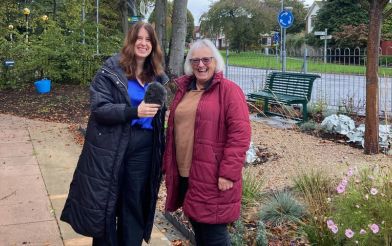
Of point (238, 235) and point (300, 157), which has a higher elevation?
point (300, 157)

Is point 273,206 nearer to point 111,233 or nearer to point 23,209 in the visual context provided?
point 111,233

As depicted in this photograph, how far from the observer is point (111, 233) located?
10.4 feet

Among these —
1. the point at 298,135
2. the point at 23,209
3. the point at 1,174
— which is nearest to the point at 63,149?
the point at 1,174

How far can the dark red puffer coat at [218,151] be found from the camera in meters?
2.80

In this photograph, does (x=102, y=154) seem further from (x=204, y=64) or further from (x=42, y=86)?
(x=42, y=86)

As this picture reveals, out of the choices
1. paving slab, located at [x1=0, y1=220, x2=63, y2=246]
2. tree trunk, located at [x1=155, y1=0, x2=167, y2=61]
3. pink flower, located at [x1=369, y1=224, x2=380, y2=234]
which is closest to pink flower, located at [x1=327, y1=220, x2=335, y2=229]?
pink flower, located at [x1=369, y1=224, x2=380, y2=234]

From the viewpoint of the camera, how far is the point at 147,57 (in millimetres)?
3215

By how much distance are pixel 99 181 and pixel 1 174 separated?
359 centimetres

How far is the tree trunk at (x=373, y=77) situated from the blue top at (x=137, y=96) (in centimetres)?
423

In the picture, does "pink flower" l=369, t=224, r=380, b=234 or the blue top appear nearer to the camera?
"pink flower" l=369, t=224, r=380, b=234

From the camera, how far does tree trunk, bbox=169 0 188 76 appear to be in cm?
1207

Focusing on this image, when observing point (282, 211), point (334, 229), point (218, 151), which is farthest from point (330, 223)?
point (282, 211)

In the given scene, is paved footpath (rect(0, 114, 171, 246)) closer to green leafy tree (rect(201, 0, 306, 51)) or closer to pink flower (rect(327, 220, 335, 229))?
pink flower (rect(327, 220, 335, 229))

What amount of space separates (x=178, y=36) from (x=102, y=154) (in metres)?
9.56
